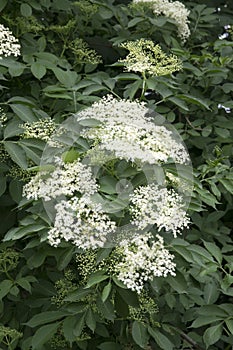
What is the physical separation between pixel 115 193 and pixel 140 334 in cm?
57

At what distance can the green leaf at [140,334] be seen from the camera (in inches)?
86.7

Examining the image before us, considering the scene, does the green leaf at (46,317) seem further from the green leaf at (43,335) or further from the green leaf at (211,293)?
the green leaf at (211,293)

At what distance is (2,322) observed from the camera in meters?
2.50

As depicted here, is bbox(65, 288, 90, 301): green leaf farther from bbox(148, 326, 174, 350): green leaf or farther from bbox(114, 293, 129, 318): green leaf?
bbox(148, 326, 174, 350): green leaf

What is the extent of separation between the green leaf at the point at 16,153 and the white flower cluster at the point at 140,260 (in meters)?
0.42

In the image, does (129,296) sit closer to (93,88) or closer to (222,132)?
(93,88)

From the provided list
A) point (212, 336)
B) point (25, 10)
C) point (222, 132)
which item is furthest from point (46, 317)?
point (25, 10)

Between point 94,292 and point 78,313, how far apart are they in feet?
0.51

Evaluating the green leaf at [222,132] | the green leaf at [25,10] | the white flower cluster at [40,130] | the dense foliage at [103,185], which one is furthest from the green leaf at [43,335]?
the green leaf at [25,10]

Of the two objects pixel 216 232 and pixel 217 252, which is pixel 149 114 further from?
pixel 216 232

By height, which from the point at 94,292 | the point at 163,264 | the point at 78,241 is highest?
the point at 78,241

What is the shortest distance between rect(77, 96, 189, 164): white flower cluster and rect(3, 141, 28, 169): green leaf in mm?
200

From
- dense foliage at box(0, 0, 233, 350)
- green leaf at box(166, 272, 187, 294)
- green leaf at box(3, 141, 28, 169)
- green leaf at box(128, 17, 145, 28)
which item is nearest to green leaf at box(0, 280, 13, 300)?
dense foliage at box(0, 0, 233, 350)

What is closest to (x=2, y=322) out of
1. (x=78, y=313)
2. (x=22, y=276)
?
(x=22, y=276)
